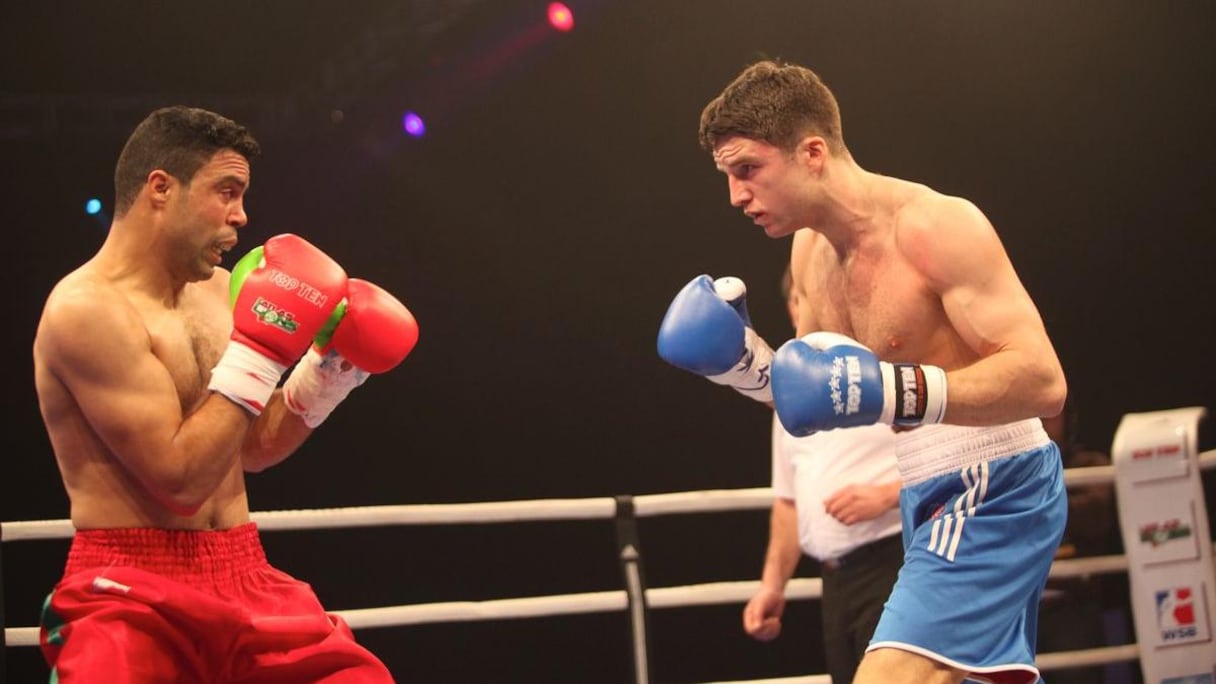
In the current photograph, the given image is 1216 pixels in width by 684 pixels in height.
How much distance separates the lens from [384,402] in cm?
596

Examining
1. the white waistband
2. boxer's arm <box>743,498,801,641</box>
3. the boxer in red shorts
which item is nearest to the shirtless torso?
the boxer in red shorts

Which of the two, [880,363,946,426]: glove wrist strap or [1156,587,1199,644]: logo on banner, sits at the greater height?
[880,363,946,426]: glove wrist strap

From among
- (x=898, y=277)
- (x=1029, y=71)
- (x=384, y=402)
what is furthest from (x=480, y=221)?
(x=898, y=277)

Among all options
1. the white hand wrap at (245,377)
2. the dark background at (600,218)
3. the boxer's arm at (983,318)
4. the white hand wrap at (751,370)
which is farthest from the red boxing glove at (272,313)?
the dark background at (600,218)

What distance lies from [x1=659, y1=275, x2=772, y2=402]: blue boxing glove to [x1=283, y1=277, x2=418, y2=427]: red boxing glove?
0.44 metres

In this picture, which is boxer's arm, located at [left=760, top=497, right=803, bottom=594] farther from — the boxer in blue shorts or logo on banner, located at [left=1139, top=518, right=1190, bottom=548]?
logo on banner, located at [left=1139, top=518, right=1190, bottom=548]

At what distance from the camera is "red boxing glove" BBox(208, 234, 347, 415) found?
201 cm

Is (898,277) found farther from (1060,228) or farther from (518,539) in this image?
(1060,228)

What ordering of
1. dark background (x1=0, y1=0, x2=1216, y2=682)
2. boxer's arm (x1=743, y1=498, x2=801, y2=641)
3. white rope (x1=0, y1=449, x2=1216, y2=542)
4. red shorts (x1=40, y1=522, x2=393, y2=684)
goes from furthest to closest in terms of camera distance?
dark background (x1=0, y1=0, x2=1216, y2=682) < boxer's arm (x1=743, y1=498, x2=801, y2=641) < white rope (x1=0, y1=449, x2=1216, y2=542) < red shorts (x1=40, y1=522, x2=393, y2=684)

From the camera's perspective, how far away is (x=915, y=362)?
2244mm

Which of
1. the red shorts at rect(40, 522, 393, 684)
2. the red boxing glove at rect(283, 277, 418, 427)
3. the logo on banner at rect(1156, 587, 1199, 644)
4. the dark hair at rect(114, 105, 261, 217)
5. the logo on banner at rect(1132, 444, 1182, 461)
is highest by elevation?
the dark hair at rect(114, 105, 261, 217)

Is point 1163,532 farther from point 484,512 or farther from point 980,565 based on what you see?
point 484,512

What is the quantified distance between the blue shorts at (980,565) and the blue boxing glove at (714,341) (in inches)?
13.2

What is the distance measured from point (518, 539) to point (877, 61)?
2832 millimetres
